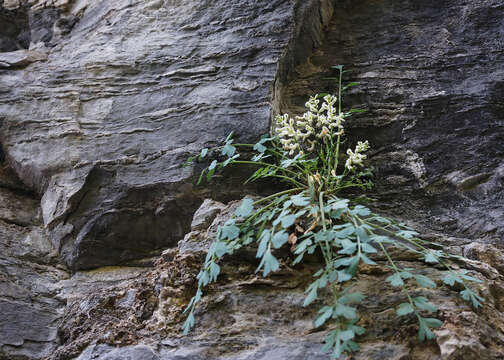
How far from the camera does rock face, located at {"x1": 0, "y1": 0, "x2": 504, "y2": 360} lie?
225cm

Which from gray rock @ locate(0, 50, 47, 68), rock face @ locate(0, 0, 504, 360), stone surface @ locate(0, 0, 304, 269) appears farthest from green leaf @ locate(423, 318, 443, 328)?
gray rock @ locate(0, 50, 47, 68)

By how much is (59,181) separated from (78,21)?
1.67 metres

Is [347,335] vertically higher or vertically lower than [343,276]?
lower

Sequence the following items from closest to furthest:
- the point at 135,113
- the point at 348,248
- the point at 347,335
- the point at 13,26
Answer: the point at 347,335
the point at 348,248
the point at 135,113
the point at 13,26

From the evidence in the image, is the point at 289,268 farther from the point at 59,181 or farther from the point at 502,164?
the point at 59,181

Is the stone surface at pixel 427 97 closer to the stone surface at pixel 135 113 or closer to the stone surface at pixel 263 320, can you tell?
the stone surface at pixel 135 113

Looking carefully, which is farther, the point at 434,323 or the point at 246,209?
the point at 246,209

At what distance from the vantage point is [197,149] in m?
3.01

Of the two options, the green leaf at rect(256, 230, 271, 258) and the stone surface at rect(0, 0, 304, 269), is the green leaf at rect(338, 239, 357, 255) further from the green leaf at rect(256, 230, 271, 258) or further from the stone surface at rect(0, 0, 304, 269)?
the stone surface at rect(0, 0, 304, 269)

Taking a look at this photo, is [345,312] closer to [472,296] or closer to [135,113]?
[472,296]

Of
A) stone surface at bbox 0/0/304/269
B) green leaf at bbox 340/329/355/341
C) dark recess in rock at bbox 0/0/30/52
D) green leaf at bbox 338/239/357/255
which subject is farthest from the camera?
dark recess in rock at bbox 0/0/30/52

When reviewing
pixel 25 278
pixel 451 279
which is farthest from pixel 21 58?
pixel 451 279

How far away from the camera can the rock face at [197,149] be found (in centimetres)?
225

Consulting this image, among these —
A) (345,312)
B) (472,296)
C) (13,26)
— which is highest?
(13,26)
